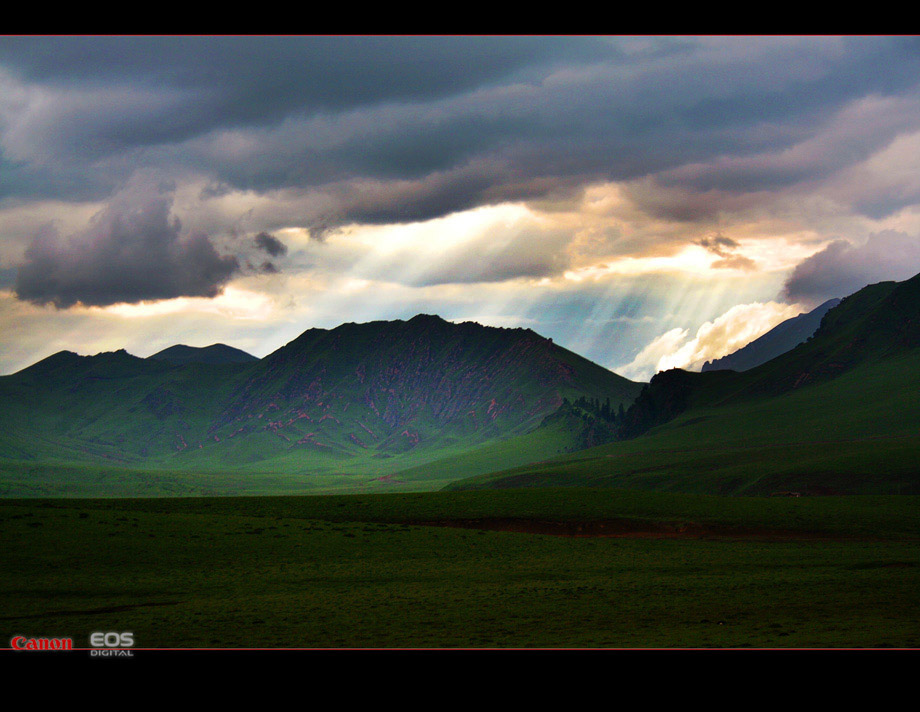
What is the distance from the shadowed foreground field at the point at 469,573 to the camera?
33.8 meters

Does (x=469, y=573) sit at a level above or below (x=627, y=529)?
above

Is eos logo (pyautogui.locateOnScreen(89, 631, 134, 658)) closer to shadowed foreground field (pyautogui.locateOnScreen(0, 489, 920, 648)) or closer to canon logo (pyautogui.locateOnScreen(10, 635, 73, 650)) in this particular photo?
canon logo (pyautogui.locateOnScreen(10, 635, 73, 650))

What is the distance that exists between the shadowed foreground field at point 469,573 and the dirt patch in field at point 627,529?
0.29 metres

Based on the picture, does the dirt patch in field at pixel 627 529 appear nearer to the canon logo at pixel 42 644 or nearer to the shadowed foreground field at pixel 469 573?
the shadowed foreground field at pixel 469 573

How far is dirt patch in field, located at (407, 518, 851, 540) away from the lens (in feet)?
258

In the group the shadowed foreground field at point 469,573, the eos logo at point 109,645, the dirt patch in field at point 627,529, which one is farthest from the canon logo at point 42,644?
the dirt patch in field at point 627,529

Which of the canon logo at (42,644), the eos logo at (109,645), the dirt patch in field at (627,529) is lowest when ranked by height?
the dirt patch in field at (627,529)

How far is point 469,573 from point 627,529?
33.0 metres

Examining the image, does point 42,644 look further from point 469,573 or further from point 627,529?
point 627,529

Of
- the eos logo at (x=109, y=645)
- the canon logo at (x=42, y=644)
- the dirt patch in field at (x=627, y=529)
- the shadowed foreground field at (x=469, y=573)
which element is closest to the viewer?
the eos logo at (x=109, y=645)

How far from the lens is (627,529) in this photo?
266 ft

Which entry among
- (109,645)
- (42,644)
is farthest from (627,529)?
(109,645)
